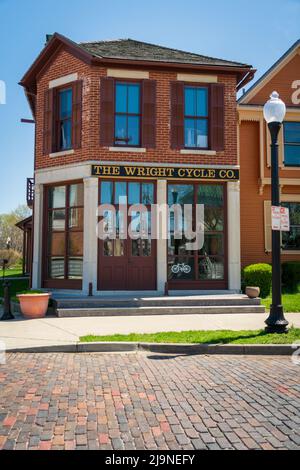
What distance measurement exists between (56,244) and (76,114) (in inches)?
166

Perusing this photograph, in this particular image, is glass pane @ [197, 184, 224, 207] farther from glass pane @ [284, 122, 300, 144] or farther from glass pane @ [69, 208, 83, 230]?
glass pane @ [284, 122, 300, 144]

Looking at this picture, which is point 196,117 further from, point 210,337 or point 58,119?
point 210,337

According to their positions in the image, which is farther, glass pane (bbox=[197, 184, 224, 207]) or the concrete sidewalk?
glass pane (bbox=[197, 184, 224, 207])

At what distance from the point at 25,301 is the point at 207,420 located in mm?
7112

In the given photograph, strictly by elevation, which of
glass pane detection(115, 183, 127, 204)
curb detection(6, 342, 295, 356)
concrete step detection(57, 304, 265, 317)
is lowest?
curb detection(6, 342, 295, 356)

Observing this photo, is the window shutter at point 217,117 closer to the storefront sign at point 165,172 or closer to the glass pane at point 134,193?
the storefront sign at point 165,172

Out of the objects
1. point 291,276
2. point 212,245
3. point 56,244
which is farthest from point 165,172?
point 291,276

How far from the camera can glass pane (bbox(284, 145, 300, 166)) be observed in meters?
15.6

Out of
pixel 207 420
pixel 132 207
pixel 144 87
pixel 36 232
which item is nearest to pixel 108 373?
pixel 207 420

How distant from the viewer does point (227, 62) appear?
542 inches

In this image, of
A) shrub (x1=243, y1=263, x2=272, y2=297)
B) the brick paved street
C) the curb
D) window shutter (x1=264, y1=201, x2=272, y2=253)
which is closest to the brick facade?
window shutter (x1=264, y1=201, x2=272, y2=253)

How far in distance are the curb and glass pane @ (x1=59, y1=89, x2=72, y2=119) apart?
28.4 ft
